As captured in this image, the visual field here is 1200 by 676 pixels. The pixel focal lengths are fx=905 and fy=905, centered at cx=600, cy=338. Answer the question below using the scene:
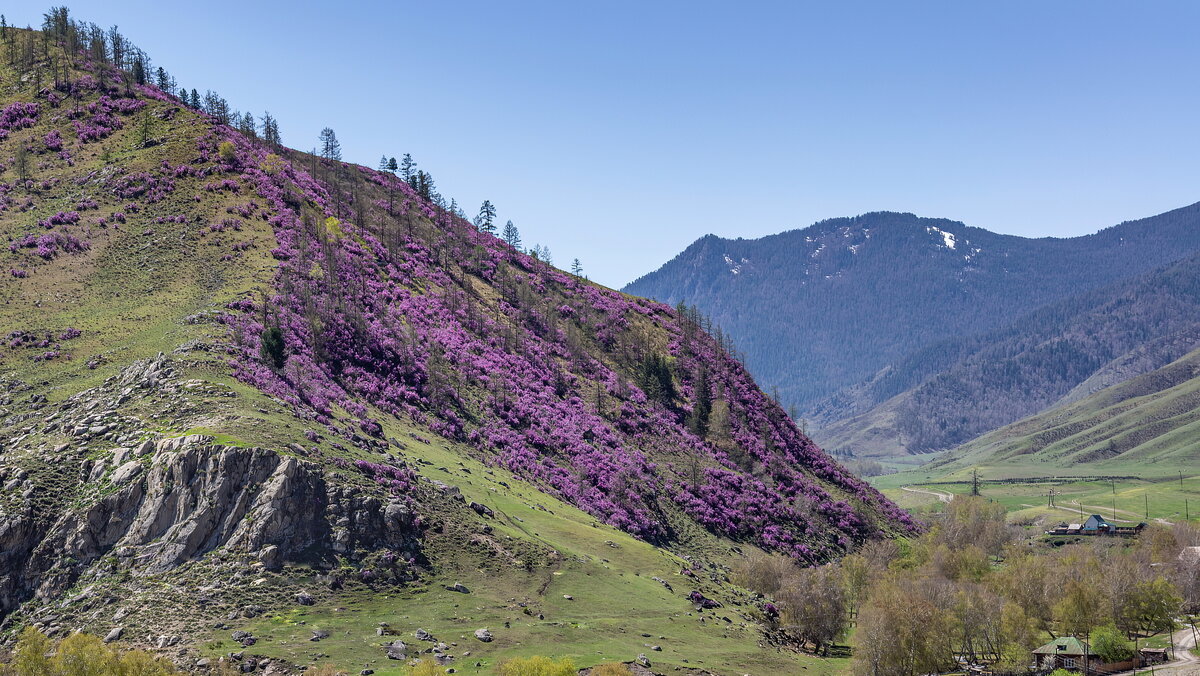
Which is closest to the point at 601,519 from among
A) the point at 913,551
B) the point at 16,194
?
the point at 913,551

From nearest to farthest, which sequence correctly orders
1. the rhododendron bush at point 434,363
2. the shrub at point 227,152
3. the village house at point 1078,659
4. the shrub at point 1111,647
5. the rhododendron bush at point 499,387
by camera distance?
the village house at point 1078,659, the shrub at point 1111,647, the rhododendron bush at point 434,363, the rhododendron bush at point 499,387, the shrub at point 227,152

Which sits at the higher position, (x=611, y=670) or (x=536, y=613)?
(x=536, y=613)

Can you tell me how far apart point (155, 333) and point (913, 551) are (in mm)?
129743

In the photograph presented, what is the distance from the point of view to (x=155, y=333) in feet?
390

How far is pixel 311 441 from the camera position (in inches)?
3952

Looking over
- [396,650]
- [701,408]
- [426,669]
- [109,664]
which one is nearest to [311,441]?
[396,650]

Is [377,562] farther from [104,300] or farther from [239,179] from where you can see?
[239,179]

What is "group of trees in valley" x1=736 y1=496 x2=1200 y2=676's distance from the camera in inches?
3905

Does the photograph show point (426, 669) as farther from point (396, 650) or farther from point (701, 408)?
point (701, 408)

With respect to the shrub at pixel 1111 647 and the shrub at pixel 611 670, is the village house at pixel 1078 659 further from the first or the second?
the shrub at pixel 611 670

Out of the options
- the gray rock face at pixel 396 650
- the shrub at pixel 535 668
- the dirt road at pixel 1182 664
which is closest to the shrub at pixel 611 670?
the shrub at pixel 535 668

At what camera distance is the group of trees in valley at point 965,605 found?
9919 cm

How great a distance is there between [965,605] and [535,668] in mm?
63136

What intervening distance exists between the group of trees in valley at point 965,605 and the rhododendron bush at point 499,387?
20429 mm
